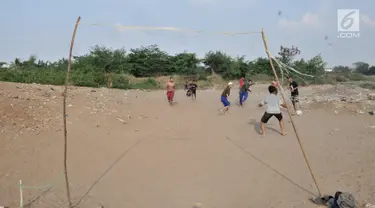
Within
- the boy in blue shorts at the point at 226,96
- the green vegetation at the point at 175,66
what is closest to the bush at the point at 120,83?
the green vegetation at the point at 175,66

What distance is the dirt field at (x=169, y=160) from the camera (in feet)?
20.4

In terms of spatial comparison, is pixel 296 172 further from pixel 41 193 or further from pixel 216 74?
pixel 216 74

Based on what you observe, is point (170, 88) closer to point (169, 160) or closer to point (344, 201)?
point (169, 160)

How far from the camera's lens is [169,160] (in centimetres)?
821

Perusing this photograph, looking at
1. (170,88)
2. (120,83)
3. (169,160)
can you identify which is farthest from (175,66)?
(169,160)

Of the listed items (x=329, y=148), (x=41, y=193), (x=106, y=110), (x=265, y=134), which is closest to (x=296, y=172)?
(x=329, y=148)

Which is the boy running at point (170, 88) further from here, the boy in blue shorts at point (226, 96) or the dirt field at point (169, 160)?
the dirt field at point (169, 160)

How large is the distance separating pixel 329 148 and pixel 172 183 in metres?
4.01

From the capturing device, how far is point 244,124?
12289 millimetres

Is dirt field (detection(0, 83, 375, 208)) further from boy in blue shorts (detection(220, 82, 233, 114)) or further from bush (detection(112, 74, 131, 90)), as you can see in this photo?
bush (detection(112, 74, 131, 90))

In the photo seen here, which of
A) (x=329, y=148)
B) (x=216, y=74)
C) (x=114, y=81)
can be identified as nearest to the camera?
(x=329, y=148)

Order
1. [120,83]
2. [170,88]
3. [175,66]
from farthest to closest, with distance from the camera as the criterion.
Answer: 1. [175,66]
2. [120,83]
3. [170,88]

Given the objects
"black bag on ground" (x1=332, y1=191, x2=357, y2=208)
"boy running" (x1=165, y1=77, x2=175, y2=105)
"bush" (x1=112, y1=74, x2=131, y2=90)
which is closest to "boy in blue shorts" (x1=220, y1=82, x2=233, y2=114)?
"boy running" (x1=165, y1=77, x2=175, y2=105)

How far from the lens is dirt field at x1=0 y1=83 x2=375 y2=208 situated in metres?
6.22
